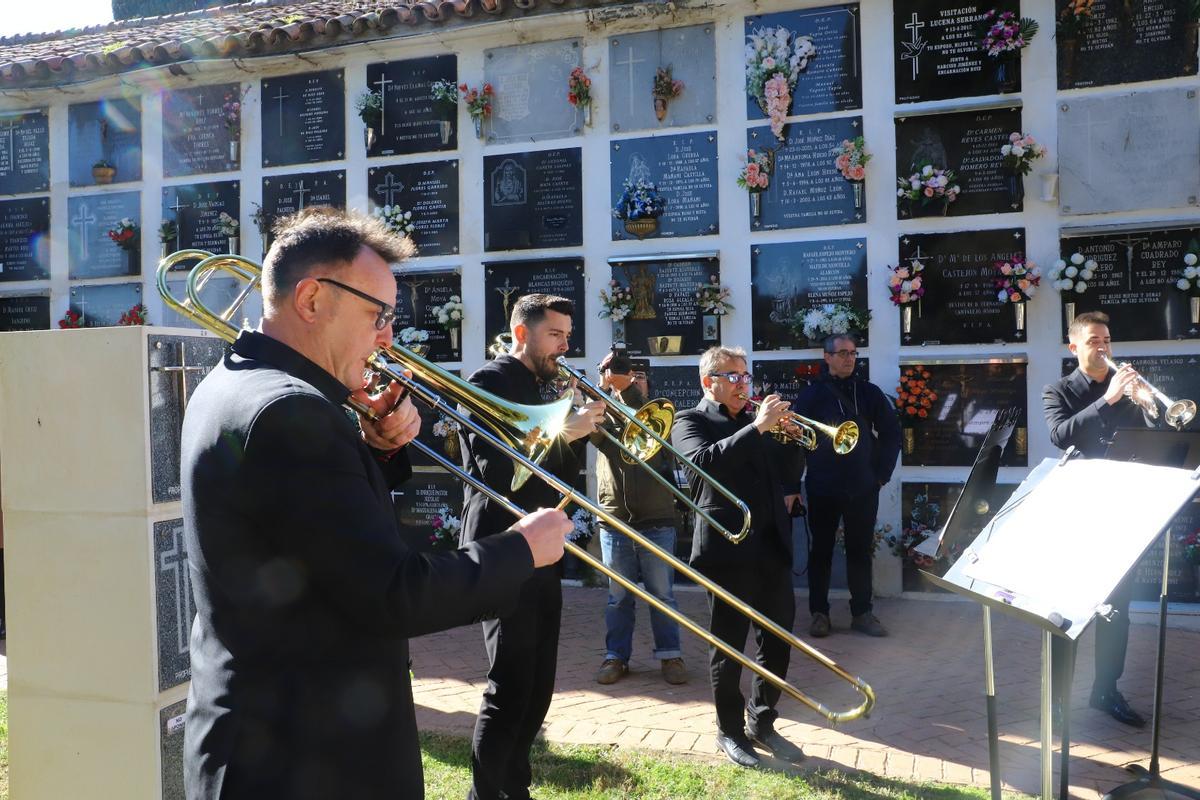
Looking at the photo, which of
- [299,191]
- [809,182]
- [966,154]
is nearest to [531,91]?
[299,191]

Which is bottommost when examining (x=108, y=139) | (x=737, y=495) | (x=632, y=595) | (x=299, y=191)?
(x=632, y=595)

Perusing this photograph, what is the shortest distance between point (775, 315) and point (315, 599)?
715 cm

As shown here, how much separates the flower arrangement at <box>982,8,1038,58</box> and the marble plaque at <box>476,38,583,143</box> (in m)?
3.69

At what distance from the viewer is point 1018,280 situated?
768 centimetres

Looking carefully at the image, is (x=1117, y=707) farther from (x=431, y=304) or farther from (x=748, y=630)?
(x=431, y=304)

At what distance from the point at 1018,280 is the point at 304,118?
7305mm

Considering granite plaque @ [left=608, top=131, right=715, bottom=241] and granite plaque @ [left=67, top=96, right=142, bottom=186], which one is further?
granite plaque @ [left=67, top=96, right=142, bottom=186]

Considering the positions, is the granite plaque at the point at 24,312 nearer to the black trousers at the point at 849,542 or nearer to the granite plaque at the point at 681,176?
the granite plaque at the point at 681,176

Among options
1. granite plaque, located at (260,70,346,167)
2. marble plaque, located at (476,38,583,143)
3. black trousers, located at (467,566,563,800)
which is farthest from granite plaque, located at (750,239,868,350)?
black trousers, located at (467,566,563,800)

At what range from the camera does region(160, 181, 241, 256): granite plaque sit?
33.5ft

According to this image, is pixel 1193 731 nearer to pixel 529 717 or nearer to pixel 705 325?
pixel 529 717

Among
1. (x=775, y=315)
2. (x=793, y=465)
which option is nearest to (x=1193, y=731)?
(x=793, y=465)

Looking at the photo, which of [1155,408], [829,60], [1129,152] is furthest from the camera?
[829,60]

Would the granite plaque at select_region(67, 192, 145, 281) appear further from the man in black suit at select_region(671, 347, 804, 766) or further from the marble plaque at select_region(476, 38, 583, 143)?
the man in black suit at select_region(671, 347, 804, 766)
